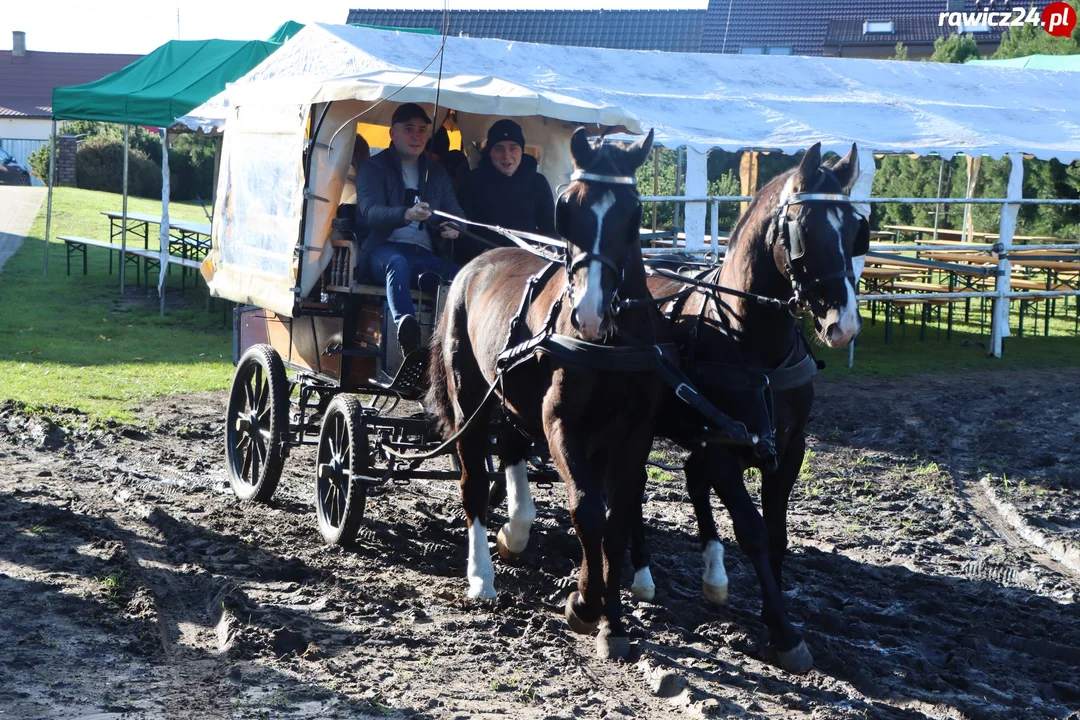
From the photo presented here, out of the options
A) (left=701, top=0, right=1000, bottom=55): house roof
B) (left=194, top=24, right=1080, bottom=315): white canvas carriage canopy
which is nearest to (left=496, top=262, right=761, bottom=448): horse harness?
(left=194, top=24, right=1080, bottom=315): white canvas carriage canopy

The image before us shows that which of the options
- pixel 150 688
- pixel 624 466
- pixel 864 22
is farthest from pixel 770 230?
pixel 864 22

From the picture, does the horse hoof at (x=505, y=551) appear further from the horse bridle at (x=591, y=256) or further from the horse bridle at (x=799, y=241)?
the horse bridle at (x=799, y=241)

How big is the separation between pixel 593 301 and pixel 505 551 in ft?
6.95

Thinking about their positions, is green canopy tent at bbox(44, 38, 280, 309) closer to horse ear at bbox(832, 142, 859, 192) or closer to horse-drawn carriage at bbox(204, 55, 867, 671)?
horse-drawn carriage at bbox(204, 55, 867, 671)

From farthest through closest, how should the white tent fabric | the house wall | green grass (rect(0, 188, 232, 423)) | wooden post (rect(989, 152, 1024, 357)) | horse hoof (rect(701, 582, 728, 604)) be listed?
the house wall, wooden post (rect(989, 152, 1024, 357)), the white tent fabric, green grass (rect(0, 188, 232, 423)), horse hoof (rect(701, 582, 728, 604))

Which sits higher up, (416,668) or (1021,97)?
(1021,97)

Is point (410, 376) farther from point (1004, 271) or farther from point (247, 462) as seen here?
point (1004, 271)

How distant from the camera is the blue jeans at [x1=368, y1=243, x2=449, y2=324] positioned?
588cm

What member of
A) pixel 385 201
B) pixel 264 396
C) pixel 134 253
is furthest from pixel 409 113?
pixel 134 253

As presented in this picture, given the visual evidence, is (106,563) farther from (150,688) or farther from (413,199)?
(413,199)

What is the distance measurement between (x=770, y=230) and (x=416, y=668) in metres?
2.18

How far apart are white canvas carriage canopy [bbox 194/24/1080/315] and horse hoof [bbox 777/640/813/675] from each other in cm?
310

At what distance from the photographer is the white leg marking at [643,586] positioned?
16.6 ft

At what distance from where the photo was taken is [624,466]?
4402 millimetres
